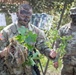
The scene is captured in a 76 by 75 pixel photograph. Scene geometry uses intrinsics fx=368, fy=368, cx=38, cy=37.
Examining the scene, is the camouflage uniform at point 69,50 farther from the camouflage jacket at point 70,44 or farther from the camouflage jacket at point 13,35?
the camouflage jacket at point 13,35

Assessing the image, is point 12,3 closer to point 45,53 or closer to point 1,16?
point 1,16

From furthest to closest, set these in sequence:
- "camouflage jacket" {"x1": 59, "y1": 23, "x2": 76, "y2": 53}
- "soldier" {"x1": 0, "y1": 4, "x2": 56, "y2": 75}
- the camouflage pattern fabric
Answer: "camouflage jacket" {"x1": 59, "y1": 23, "x2": 76, "y2": 53} < "soldier" {"x1": 0, "y1": 4, "x2": 56, "y2": 75} < the camouflage pattern fabric

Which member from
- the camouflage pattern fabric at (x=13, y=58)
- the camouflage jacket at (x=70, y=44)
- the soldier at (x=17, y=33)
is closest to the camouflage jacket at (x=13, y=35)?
the soldier at (x=17, y=33)

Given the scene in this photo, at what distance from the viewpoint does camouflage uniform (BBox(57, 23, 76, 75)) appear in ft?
21.4

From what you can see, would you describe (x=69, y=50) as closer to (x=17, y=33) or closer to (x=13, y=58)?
(x=17, y=33)

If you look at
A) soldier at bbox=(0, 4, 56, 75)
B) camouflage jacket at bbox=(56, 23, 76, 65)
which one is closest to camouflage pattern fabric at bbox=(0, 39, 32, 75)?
soldier at bbox=(0, 4, 56, 75)

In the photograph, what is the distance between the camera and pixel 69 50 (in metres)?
6.55

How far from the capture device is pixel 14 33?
5039 mm

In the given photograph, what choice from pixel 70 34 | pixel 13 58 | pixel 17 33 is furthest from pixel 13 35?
pixel 70 34

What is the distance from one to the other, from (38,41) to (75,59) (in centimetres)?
176

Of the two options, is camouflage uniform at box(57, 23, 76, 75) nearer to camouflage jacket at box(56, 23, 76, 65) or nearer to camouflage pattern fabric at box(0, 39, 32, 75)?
camouflage jacket at box(56, 23, 76, 65)

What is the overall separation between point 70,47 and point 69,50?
6 cm

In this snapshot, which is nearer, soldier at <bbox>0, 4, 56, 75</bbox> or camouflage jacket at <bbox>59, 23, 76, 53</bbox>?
soldier at <bbox>0, 4, 56, 75</bbox>

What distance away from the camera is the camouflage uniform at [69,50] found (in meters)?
6.53
